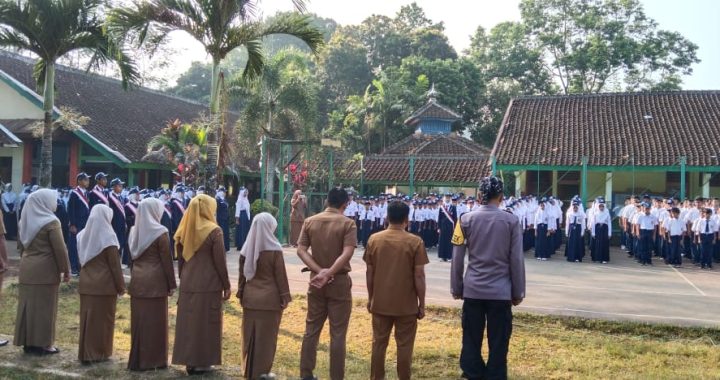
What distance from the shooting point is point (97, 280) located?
6.06 meters

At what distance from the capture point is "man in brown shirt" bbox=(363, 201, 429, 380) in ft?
17.7

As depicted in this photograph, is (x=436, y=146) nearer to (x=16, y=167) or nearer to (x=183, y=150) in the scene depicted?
(x=183, y=150)

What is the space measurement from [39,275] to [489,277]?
4.37 metres

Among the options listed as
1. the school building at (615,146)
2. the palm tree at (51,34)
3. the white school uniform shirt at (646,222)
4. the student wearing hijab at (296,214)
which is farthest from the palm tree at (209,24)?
the school building at (615,146)

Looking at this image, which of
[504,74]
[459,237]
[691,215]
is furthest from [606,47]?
[459,237]

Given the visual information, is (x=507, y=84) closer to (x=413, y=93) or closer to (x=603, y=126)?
(x=413, y=93)

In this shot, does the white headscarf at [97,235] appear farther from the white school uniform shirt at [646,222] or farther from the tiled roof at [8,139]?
the tiled roof at [8,139]

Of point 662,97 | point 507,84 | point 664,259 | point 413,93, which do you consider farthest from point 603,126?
point 507,84

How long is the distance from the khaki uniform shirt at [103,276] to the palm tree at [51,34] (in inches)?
256

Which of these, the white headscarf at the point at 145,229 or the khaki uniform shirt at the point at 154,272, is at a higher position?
the white headscarf at the point at 145,229

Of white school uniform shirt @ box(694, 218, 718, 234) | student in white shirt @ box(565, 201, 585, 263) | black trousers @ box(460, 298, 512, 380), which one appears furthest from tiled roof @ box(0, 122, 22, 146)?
white school uniform shirt @ box(694, 218, 718, 234)

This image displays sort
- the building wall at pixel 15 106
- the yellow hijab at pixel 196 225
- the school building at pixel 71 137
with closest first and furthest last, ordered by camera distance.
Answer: the yellow hijab at pixel 196 225 < the school building at pixel 71 137 < the building wall at pixel 15 106

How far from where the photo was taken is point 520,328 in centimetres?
827

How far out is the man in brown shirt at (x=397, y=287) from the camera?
539 centimetres
